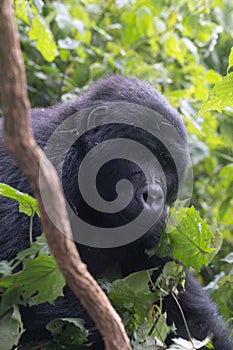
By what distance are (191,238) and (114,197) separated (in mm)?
397

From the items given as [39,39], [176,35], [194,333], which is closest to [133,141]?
[194,333]

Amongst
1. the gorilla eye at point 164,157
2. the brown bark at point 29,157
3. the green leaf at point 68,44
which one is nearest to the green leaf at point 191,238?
the gorilla eye at point 164,157

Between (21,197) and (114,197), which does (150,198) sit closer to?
(114,197)

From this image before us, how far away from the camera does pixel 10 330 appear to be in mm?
1621

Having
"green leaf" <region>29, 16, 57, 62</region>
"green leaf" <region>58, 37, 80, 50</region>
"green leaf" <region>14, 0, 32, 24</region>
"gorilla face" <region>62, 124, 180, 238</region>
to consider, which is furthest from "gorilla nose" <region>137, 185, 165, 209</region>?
"green leaf" <region>58, 37, 80, 50</region>

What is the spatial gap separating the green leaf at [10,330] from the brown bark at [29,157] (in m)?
0.72

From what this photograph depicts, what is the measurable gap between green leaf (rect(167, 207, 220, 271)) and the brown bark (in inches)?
36.6

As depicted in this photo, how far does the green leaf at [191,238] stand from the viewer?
186 centimetres

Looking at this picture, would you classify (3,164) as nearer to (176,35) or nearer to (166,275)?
(166,275)

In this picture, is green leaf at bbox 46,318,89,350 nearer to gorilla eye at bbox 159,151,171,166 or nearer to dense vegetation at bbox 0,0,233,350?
gorilla eye at bbox 159,151,171,166

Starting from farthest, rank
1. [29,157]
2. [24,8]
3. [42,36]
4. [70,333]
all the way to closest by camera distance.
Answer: [42,36] < [24,8] < [70,333] < [29,157]

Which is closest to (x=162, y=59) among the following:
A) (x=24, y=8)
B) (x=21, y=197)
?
(x=24, y=8)

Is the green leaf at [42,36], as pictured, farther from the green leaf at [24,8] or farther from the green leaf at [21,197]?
the green leaf at [21,197]

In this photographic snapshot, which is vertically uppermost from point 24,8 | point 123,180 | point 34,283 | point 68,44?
point 24,8
